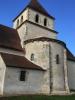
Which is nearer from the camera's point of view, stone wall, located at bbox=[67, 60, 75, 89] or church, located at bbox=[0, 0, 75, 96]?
church, located at bbox=[0, 0, 75, 96]

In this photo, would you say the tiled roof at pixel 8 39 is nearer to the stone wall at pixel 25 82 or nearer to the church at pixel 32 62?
the church at pixel 32 62

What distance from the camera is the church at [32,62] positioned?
1062cm

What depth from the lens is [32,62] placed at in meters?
13.5

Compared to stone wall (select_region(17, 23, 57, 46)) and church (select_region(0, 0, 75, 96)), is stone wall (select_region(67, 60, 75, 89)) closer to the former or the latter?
church (select_region(0, 0, 75, 96))

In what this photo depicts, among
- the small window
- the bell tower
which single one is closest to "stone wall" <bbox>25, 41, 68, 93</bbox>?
the small window

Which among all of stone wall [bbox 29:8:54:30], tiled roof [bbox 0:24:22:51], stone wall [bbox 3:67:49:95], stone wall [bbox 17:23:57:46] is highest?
stone wall [bbox 29:8:54:30]

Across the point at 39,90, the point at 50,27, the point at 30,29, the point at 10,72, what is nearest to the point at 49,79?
the point at 39,90

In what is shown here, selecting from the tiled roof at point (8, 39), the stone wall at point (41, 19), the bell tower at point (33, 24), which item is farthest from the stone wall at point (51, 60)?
the stone wall at point (41, 19)

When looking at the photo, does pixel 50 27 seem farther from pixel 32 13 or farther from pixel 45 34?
pixel 32 13

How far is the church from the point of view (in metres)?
10.6

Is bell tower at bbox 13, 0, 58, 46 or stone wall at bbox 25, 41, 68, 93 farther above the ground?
bell tower at bbox 13, 0, 58, 46

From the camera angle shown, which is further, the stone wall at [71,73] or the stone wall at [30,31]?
the stone wall at [71,73]

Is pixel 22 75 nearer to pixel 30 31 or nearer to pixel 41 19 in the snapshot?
pixel 30 31

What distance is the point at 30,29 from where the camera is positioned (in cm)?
1672
